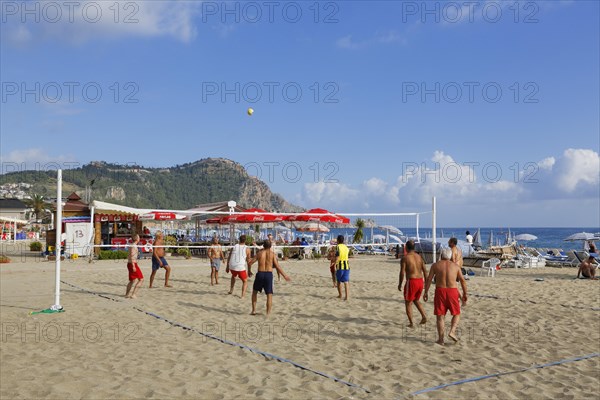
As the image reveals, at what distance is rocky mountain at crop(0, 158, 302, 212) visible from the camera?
420 ft

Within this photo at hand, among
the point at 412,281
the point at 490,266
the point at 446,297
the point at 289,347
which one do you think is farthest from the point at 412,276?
the point at 490,266

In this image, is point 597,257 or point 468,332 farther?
point 597,257

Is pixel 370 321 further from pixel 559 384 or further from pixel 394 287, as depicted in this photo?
pixel 394 287

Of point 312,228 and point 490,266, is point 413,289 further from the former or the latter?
point 312,228

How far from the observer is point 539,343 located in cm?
710

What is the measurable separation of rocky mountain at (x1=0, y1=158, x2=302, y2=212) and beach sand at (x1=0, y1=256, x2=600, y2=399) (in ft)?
362

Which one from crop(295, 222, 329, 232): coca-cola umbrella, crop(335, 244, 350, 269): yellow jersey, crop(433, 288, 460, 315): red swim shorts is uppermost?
crop(295, 222, 329, 232): coca-cola umbrella

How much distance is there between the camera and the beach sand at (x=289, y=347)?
17.0 feet

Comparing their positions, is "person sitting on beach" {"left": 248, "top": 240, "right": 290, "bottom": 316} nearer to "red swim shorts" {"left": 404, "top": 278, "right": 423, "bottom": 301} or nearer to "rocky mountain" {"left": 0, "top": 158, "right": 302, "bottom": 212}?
"red swim shorts" {"left": 404, "top": 278, "right": 423, "bottom": 301}

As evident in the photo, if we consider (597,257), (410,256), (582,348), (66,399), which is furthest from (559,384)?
(597,257)

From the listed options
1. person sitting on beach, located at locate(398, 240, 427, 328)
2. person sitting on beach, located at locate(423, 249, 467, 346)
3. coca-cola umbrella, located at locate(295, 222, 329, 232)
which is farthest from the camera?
coca-cola umbrella, located at locate(295, 222, 329, 232)

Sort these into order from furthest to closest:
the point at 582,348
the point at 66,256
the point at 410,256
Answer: the point at 66,256 < the point at 410,256 < the point at 582,348

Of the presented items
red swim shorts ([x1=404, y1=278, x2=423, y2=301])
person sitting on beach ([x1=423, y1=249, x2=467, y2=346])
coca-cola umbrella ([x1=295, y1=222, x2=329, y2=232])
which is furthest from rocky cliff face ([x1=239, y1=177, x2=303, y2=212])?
person sitting on beach ([x1=423, y1=249, x2=467, y2=346])

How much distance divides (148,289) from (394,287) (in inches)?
237
